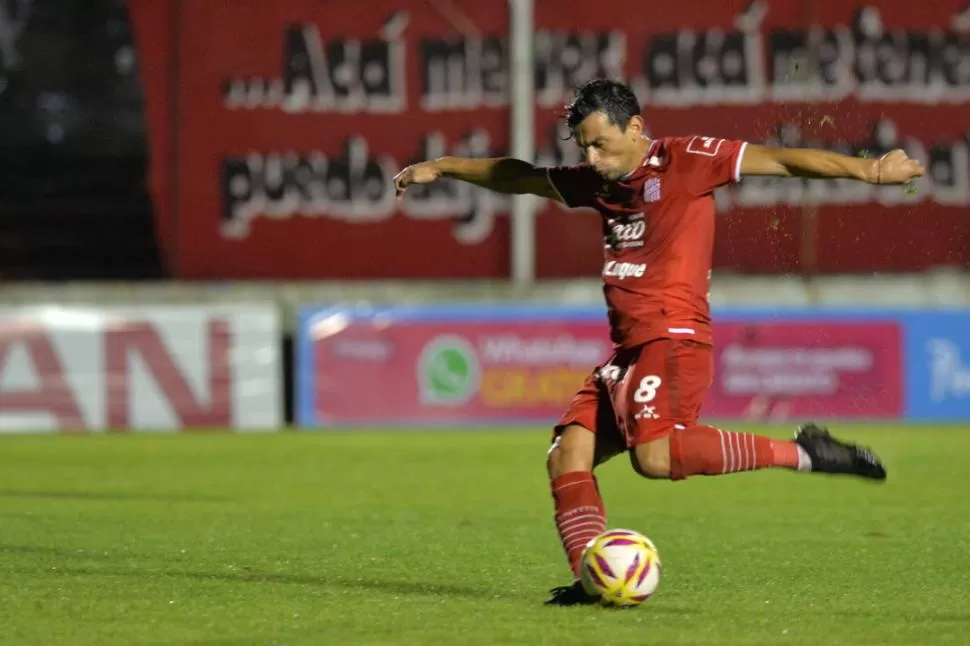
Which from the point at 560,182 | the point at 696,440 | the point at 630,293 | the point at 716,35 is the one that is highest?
the point at 716,35

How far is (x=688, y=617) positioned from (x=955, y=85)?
47.0 feet

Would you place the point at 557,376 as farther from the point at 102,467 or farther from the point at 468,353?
the point at 102,467

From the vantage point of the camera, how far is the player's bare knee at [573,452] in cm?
643

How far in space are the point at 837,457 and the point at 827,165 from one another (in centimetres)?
105

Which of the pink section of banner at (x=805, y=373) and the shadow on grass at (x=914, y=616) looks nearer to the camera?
the shadow on grass at (x=914, y=616)

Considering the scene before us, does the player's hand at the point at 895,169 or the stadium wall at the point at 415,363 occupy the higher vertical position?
the player's hand at the point at 895,169

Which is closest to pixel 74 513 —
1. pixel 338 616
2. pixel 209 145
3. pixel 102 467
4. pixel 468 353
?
pixel 102 467

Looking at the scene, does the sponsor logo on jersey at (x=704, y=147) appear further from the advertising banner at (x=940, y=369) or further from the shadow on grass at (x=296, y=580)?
the advertising banner at (x=940, y=369)

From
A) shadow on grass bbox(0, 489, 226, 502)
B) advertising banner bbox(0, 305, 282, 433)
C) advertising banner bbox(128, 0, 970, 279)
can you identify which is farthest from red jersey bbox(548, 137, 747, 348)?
advertising banner bbox(128, 0, 970, 279)

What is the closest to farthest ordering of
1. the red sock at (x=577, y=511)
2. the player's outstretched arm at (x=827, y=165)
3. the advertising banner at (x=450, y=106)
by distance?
the player's outstretched arm at (x=827, y=165)
the red sock at (x=577, y=511)
the advertising banner at (x=450, y=106)

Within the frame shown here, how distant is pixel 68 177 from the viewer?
1883 centimetres

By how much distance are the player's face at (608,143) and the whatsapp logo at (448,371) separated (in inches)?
410

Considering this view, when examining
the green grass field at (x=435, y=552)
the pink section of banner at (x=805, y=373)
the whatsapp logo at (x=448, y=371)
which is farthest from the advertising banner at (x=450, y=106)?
the green grass field at (x=435, y=552)

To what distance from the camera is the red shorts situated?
623 cm
